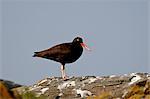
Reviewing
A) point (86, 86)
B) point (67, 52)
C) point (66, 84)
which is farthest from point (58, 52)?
point (86, 86)

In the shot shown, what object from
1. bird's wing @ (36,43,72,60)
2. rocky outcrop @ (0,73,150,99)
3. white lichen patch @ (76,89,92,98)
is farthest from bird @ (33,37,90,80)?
white lichen patch @ (76,89,92,98)

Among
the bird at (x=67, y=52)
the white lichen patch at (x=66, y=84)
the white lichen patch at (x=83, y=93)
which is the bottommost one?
the white lichen patch at (x=83, y=93)

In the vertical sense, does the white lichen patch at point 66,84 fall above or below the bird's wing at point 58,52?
below

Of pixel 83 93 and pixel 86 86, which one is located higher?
pixel 86 86

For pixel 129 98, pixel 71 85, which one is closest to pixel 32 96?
pixel 129 98

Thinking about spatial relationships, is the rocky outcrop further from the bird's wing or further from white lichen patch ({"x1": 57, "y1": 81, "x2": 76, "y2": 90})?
the bird's wing

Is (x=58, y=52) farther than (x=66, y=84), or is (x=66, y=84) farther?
(x=58, y=52)

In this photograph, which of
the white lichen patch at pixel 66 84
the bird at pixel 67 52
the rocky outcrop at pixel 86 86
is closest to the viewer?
the rocky outcrop at pixel 86 86

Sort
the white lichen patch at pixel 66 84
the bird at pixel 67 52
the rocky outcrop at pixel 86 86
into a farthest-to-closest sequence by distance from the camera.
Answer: the bird at pixel 67 52
the white lichen patch at pixel 66 84
the rocky outcrop at pixel 86 86

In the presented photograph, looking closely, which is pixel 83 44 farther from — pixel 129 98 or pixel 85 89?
pixel 129 98

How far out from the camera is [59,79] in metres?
16.5

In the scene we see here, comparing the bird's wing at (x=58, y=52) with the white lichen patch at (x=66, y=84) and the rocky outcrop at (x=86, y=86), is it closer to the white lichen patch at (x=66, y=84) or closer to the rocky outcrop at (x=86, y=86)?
the rocky outcrop at (x=86, y=86)

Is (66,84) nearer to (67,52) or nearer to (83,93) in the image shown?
(83,93)

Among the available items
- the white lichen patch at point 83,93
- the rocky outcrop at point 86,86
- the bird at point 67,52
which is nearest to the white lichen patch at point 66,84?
Result: the rocky outcrop at point 86,86
